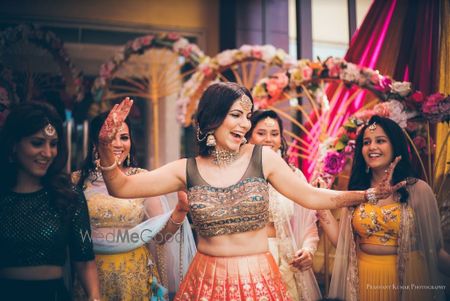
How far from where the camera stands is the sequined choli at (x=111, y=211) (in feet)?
9.70

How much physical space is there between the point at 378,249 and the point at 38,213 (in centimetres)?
196

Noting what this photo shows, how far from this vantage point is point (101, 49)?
6820 mm

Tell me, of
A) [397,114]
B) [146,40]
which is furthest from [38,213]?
[146,40]

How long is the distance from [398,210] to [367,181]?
0.31 meters

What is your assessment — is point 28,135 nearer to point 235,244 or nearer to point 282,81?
point 235,244

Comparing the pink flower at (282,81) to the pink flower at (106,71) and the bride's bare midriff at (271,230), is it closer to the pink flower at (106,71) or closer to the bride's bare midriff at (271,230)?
the bride's bare midriff at (271,230)

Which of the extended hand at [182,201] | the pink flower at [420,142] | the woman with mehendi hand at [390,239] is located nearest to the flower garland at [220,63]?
the pink flower at [420,142]

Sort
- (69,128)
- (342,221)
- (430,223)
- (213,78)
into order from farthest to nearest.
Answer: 1. (69,128)
2. (213,78)
3. (342,221)
4. (430,223)

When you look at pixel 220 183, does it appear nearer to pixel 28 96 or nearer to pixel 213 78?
pixel 28 96

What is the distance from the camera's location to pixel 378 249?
9.94 ft

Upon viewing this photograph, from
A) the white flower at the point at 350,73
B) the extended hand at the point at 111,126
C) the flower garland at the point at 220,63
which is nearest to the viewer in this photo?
the extended hand at the point at 111,126

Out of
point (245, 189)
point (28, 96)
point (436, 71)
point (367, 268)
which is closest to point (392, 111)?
point (436, 71)

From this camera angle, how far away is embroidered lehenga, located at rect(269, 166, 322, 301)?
3217 mm

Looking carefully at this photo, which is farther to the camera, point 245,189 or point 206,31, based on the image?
point 206,31
